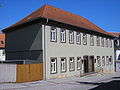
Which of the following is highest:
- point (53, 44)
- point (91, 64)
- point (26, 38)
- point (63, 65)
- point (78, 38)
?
point (78, 38)

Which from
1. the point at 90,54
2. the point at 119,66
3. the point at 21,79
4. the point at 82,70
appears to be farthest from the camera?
the point at 119,66

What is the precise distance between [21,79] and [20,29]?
7.88m

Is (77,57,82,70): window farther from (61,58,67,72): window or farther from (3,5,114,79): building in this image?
(61,58,67,72): window

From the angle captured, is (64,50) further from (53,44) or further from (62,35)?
(53,44)

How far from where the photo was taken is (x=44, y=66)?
17.5 meters

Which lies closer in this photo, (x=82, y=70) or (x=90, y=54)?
(x=82, y=70)

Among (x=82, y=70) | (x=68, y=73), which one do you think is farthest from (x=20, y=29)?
(x=82, y=70)

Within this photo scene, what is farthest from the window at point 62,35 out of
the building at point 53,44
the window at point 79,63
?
the window at point 79,63

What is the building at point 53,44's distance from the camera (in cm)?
1791

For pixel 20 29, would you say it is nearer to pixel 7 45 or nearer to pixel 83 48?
pixel 7 45


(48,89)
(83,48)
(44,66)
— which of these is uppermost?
(83,48)

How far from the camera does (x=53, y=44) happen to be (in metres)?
18.6

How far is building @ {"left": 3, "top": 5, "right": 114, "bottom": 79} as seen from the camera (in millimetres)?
17906

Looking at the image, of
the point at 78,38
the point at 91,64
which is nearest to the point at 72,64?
the point at 78,38
